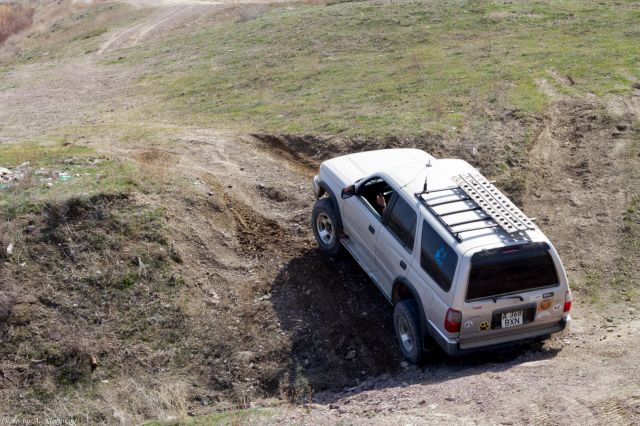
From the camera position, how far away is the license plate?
7.87 metres

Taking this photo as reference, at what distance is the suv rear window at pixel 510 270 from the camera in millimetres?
7637

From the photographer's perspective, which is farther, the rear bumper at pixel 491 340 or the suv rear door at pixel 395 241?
the suv rear door at pixel 395 241

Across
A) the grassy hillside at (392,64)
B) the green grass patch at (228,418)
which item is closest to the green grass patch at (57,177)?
the grassy hillside at (392,64)

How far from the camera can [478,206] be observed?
8.41 meters

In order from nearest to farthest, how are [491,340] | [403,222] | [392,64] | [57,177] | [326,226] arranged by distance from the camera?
[491,340]
[403,222]
[326,226]
[57,177]
[392,64]

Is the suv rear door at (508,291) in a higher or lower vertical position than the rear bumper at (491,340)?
higher

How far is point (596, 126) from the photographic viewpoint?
1449 cm

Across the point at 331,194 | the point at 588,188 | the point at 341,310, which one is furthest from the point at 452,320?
the point at 588,188

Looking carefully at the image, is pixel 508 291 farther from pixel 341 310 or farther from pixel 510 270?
pixel 341 310

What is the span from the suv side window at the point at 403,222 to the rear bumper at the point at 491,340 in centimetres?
102

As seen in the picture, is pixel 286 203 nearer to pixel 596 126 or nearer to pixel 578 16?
pixel 596 126

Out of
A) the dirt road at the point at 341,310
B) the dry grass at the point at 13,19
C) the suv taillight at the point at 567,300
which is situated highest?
the suv taillight at the point at 567,300

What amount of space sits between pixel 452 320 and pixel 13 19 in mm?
45196

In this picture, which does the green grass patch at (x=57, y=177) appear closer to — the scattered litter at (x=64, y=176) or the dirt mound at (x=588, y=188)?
the scattered litter at (x=64, y=176)
